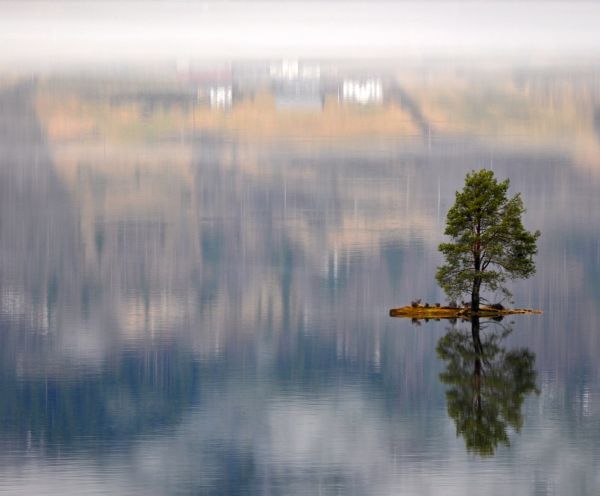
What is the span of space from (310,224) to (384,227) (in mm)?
7166

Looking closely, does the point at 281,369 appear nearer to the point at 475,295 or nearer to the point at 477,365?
the point at 477,365

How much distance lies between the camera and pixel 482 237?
9400 centimetres

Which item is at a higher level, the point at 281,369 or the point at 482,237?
the point at 482,237

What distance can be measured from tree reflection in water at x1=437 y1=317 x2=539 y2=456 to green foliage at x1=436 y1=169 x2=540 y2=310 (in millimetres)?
2066

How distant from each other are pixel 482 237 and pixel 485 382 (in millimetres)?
10790

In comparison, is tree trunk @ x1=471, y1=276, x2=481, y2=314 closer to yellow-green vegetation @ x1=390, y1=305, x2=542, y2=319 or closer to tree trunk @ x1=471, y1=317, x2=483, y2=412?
yellow-green vegetation @ x1=390, y1=305, x2=542, y2=319

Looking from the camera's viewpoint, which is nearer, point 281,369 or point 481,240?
point 281,369

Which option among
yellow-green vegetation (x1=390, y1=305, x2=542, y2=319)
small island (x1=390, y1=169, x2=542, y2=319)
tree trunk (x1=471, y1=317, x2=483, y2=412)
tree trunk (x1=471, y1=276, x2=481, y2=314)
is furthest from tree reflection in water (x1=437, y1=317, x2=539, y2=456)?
small island (x1=390, y1=169, x2=542, y2=319)

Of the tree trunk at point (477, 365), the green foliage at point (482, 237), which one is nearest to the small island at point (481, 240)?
the green foliage at point (482, 237)

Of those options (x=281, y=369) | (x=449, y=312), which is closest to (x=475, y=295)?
(x=449, y=312)

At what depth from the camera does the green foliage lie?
308ft

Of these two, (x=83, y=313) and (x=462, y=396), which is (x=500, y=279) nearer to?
(x=462, y=396)

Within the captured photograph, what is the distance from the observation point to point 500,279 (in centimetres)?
9375

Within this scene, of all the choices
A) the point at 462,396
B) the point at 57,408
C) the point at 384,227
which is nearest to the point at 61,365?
the point at 57,408
